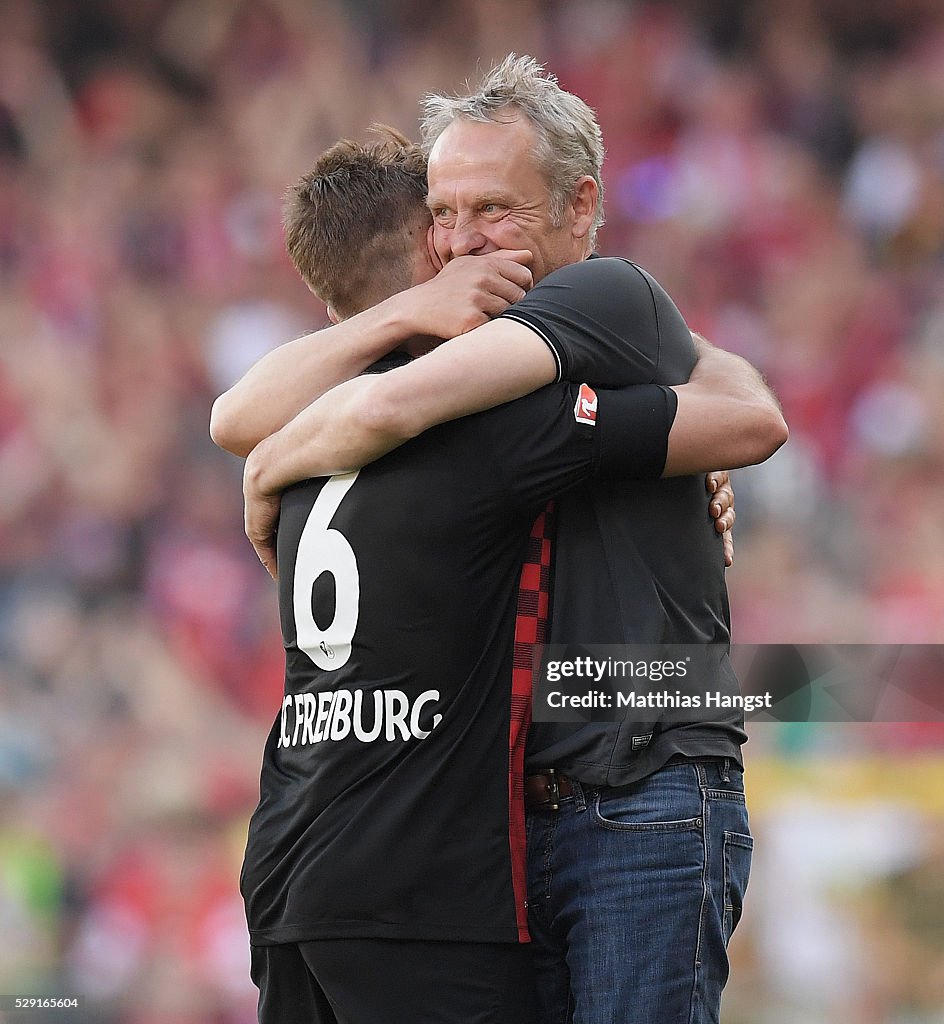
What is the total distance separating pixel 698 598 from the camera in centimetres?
165

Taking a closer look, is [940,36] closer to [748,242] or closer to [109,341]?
[748,242]

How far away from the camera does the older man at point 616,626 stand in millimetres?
1526

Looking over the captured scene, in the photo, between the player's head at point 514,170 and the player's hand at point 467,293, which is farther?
the player's head at point 514,170

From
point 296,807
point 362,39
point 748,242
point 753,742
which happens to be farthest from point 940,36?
point 296,807

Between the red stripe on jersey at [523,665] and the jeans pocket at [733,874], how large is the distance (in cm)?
23

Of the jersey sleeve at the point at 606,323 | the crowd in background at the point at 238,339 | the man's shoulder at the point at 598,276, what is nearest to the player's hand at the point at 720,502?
the jersey sleeve at the point at 606,323

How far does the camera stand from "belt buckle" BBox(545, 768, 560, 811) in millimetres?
1593

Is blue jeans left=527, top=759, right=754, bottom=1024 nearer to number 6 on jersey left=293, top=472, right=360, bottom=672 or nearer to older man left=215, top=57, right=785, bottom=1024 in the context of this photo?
older man left=215, top=57, right=785, bottom=1024

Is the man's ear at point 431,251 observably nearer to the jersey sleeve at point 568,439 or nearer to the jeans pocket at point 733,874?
the jersey sleeve at point 568,439

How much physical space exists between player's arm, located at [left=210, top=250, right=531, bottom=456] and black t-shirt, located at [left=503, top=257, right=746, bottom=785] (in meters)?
0.08

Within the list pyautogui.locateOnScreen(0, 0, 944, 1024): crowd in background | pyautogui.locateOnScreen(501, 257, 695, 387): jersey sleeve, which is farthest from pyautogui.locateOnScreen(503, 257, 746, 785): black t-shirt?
pyautogui.locateOnScreen(0, 0, 944, 1024): crowd in background

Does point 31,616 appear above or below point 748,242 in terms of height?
below

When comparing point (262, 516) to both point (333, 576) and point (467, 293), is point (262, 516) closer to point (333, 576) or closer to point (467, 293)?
point (333, 576)

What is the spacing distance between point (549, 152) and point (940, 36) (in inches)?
143
